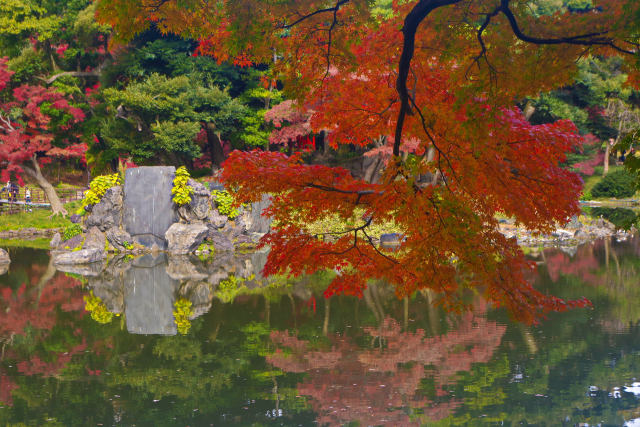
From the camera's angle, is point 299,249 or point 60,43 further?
point 60,43

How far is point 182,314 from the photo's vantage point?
9.88m

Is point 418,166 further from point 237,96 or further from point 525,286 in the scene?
point 237,96

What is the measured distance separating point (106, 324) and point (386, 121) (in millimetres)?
5341

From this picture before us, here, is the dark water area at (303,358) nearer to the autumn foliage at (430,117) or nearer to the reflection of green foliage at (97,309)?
the reflection of green foliage at (97,309)

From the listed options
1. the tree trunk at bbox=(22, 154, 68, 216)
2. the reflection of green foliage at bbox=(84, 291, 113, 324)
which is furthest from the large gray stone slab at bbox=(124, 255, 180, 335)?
the tree trunk at bbox=(22, 154, 68, 216)

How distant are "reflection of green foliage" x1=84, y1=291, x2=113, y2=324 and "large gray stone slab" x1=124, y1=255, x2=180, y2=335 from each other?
1.05ft

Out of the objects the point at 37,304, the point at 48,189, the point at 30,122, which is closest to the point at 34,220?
the point at 48,189

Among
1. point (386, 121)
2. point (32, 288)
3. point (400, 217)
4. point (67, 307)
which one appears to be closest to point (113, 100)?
point (32, 288)

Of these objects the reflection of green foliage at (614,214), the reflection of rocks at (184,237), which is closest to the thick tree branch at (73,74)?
the reflection of rocks at (184,237)

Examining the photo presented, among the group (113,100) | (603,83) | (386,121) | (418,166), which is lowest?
(418,166)

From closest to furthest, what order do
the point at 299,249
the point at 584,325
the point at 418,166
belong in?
1. the point at 418,166
2. the point at 299,249
3. the point at 584,325

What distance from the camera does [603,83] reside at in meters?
27.5

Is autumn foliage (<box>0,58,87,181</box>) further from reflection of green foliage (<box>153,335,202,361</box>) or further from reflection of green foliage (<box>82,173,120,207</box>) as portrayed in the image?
reflection of green foliage (<box>153,335,202,361</box>)

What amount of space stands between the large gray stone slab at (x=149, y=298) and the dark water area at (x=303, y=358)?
5 cm
